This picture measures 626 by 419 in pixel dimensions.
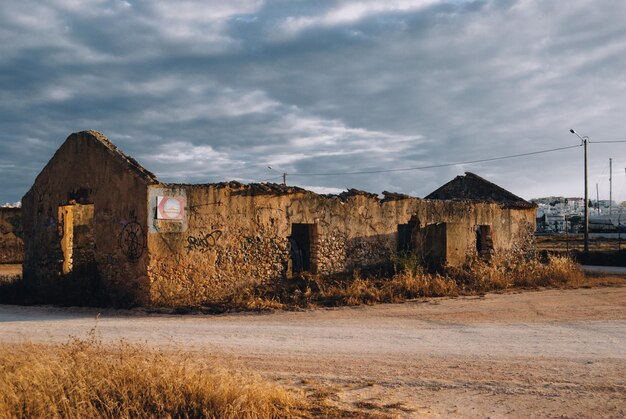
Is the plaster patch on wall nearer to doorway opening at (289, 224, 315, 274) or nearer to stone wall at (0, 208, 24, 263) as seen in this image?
doorway opening at (289, 224, 315, 274)

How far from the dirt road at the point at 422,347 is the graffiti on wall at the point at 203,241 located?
195 cm

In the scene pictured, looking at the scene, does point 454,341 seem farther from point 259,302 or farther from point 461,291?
point 461,291

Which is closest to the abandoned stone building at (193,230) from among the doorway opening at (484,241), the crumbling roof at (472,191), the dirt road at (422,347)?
the dirt road at (422,347)

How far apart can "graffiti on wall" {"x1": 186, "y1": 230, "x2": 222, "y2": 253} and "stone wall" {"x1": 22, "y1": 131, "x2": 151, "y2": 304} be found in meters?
1.06

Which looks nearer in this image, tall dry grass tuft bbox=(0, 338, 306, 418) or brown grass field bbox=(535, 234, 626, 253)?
tall dry grass tuft bbox=(0, 338, 306, 418)

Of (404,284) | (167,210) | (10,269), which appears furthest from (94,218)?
(10,269)

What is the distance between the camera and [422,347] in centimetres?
837

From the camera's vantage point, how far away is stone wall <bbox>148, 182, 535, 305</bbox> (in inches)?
507

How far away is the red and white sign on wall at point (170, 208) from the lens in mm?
12758

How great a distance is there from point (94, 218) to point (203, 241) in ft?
9.91

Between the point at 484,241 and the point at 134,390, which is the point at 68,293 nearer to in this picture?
the point at 134,390

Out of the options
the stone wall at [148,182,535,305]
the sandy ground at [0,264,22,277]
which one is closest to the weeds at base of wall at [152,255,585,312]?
the stone wall at [148,182,535,305]

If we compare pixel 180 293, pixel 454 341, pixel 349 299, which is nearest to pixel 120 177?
pixel 180 293

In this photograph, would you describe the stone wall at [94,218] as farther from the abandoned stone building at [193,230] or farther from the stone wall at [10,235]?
the stone wall at [10,235]
